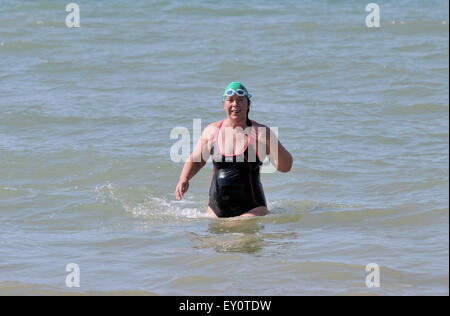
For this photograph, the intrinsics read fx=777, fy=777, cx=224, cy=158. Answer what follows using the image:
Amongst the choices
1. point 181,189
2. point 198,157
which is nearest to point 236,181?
point 198,157

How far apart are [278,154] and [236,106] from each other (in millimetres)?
575

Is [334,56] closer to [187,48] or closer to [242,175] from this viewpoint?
[187,48]

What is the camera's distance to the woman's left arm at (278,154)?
6988mm

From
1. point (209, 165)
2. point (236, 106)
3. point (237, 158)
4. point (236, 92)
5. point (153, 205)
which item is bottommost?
point (153, 205)

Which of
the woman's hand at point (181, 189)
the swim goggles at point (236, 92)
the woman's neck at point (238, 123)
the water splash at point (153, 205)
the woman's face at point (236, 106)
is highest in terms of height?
the swim goggles at point (236, 92)

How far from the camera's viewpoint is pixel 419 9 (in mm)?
22109

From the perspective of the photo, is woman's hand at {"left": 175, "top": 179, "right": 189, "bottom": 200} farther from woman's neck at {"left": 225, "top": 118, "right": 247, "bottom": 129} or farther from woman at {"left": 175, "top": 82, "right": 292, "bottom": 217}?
woman's neck at {"left": 225, "top": 118, "right": 247, "bottom": 129}

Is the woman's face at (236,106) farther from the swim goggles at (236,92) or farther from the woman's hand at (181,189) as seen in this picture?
the woman's hand at (181,189)

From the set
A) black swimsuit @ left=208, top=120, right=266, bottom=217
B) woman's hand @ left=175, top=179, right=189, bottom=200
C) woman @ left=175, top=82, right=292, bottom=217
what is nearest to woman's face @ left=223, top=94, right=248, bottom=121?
woman @ left=175, top=82, right=292, bottom=217

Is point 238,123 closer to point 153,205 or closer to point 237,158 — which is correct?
point 237,158

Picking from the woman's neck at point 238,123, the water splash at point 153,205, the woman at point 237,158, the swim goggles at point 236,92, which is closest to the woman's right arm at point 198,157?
the woman at point 237,158

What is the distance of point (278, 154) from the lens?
23.0 feet

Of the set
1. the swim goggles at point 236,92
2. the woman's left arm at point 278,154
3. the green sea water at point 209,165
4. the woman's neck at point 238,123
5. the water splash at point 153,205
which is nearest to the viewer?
the green sea water at point 209,165

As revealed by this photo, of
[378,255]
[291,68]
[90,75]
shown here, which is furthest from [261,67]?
[378,255]
